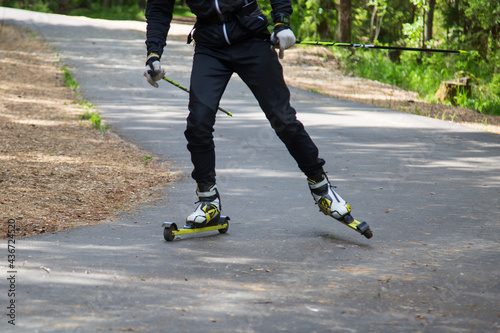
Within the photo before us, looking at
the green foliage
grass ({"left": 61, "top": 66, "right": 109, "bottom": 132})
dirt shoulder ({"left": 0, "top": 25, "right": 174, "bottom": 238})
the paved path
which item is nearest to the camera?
the paved path

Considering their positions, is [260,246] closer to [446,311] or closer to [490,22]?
[446,311]

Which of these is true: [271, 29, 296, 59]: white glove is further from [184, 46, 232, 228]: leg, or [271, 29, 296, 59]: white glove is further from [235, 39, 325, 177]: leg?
[184, 46, 232, 228]: leg

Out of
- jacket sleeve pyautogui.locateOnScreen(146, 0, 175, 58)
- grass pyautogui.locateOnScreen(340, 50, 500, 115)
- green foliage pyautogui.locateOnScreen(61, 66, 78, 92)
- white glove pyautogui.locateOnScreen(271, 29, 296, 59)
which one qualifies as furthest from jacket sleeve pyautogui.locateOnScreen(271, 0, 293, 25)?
grass pyautogui.locateOnScreen(340, 50, 500, 115)

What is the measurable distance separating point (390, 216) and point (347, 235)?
68 cm

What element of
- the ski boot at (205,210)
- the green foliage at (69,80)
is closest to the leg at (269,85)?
the ski boot at (205,210)

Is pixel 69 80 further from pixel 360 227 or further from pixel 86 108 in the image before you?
pixel 360 227

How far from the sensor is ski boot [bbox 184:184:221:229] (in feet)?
13.7

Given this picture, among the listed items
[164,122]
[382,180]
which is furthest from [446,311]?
[164,122]

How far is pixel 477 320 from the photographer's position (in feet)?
9.36

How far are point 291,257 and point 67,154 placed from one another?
3.93 m

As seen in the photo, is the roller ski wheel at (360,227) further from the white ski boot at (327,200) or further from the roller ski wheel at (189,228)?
the roller ski wheel at (189,228)

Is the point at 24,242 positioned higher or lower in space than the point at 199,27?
Answer: lower

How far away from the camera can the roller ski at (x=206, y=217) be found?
4.16m

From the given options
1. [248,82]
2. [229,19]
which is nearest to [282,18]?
[229,19]
